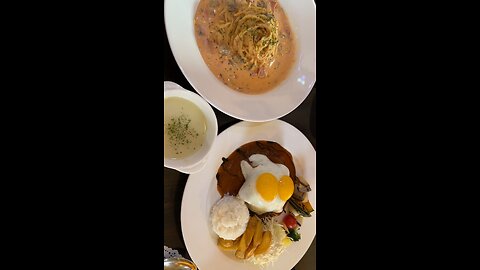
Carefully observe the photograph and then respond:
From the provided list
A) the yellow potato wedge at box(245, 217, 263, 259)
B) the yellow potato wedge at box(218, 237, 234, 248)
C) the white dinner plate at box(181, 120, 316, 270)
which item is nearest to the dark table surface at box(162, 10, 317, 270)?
the white dinner plate at box(181, 120, 316, 270)

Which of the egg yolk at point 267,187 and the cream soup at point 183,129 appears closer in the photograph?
the cream soup at point 183,129

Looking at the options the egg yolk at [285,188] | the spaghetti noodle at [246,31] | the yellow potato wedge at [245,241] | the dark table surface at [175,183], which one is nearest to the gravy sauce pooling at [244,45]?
the spaghetti noodle at [246,31]

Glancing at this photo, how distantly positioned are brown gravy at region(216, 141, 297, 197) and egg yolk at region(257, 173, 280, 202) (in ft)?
0.47

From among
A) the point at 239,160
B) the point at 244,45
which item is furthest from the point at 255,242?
the point at 244,45

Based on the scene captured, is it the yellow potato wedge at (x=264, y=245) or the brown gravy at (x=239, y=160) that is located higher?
the brown gravy at (x=239, y=160)

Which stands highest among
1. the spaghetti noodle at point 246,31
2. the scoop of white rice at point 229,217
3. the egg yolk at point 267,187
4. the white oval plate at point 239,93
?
the spaghetti noodle at point 246,31

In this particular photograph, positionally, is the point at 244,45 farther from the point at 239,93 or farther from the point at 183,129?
the point at 183,129

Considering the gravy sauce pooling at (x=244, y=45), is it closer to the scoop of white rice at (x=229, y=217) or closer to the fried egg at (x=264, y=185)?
the fried egg at (x=264, y=185)

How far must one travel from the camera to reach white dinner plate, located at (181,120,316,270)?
162 centimetres

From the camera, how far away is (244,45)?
1647mm

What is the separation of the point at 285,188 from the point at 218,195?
0.31 meters

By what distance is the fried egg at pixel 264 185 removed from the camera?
65.7 inches
